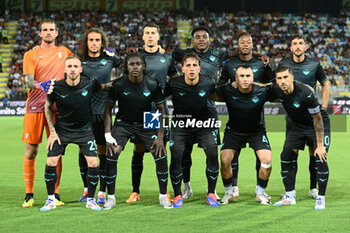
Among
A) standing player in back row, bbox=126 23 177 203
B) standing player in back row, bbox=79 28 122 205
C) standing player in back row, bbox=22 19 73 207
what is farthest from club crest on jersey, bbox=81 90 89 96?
standing player in back row, bbox=126 23 177 203

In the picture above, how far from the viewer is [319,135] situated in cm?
630

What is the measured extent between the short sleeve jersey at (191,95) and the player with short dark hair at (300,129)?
3.04 ft

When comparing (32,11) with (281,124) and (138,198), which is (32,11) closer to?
(281,124)

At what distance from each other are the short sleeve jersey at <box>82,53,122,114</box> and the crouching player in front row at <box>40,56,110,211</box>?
34 centimetres

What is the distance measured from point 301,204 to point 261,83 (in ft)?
5.69

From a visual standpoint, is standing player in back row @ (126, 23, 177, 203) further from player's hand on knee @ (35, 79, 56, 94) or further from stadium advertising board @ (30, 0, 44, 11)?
stadium advertising board @ (30, 0, 44, 11)

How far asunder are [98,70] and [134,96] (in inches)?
27.6

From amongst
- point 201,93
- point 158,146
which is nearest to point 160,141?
point 158,146

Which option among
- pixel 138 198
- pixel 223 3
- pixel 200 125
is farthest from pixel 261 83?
pixel 223 3

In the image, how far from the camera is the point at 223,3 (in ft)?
126

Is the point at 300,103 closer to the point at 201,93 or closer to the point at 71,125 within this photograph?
the point at 201,93

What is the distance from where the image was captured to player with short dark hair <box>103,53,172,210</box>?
6379 millimetres

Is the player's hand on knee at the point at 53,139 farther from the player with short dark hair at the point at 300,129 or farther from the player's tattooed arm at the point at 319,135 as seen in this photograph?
the player's tattooed arm at the point at 319,135

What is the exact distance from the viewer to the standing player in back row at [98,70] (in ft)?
21.8
